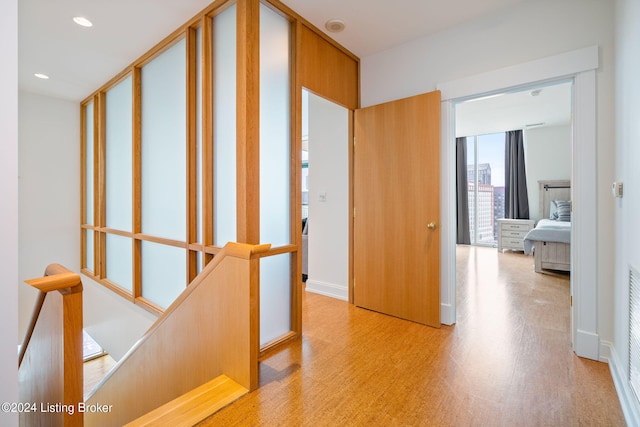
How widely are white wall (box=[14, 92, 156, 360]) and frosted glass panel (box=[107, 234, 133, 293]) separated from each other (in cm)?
35

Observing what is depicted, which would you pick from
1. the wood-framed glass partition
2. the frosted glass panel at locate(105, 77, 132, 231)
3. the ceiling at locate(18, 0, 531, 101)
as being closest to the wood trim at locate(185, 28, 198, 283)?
the wood-framed glass partition

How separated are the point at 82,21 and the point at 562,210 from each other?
7302mm

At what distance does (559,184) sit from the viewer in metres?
6.25

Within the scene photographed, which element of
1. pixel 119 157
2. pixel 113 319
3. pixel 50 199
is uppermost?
pixel 119 157

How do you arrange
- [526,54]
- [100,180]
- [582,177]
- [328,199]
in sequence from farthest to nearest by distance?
[100,180] → [328,199] → [526,54] → [582,177]

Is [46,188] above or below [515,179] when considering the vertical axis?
below

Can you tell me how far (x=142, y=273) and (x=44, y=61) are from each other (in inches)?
102

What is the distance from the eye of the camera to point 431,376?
1.84 metres

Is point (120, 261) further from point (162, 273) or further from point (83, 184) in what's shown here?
point (83, 184)

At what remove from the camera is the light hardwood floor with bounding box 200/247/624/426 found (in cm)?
150

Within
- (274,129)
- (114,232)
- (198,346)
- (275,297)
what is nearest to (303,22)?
(274,129)

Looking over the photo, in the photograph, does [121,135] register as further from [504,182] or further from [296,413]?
[504,182]

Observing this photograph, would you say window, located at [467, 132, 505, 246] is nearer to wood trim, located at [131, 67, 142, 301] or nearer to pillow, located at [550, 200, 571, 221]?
pillow, located at [550, 200, 571, 221]

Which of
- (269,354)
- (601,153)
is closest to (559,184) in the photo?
(601,153)
